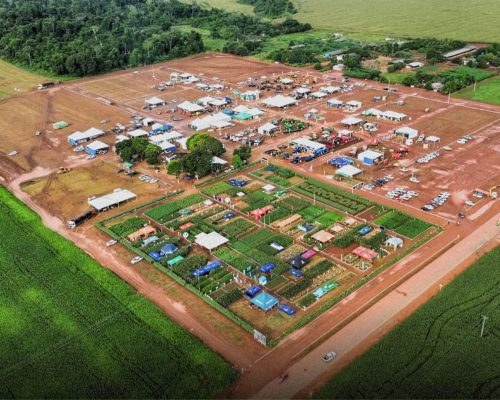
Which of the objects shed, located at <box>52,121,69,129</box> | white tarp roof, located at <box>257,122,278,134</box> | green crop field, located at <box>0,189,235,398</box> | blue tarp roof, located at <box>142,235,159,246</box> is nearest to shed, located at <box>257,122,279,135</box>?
white tarp roof, located at <box>257,122,278,134</box>

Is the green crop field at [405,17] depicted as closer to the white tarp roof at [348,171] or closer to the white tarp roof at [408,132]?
the white tarp roof at [408,132]

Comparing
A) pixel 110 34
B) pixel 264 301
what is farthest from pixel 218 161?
pixel 110 34

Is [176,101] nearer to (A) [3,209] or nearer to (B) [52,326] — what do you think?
(A) [3,209]

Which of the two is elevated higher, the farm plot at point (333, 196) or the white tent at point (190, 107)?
the farm plot at point (333, 196)

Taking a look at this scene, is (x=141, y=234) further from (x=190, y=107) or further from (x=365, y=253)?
(x=190, y=107)

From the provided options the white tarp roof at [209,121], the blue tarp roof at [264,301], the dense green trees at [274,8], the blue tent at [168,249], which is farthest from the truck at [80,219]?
the dense green trees at [274,8]

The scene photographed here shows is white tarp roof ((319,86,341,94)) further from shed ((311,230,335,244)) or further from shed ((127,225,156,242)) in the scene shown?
shed ((127,225,156,242))
